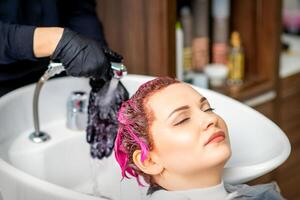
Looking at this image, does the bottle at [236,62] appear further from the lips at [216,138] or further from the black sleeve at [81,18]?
the lips at [216,138]

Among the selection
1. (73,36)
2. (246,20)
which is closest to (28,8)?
(73,36)

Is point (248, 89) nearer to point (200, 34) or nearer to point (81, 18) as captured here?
point (200, 34)

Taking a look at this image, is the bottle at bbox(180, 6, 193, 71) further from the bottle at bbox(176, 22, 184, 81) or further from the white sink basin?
the white sink basin

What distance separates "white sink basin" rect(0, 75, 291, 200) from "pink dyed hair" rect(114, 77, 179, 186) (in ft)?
0.42

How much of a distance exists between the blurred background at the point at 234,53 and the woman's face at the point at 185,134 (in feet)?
2.24

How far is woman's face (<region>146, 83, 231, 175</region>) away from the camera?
3.72 ft

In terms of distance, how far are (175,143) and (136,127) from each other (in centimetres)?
8

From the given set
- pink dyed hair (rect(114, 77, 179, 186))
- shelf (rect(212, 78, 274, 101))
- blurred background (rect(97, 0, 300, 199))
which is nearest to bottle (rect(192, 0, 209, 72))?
blurred background (rect(97, 0, 300, 199))

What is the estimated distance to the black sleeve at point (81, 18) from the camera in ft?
5.57

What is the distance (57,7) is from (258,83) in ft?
2.61

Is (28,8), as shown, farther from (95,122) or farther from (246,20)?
(246,20)

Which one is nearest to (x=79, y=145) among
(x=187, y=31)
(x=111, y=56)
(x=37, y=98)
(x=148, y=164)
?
(x=37, y=98)

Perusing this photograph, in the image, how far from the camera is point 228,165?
142 centimetres

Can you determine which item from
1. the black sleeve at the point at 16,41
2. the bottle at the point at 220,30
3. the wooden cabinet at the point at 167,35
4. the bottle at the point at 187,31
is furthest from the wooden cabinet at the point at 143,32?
the black sleeve at the point at 16,41
